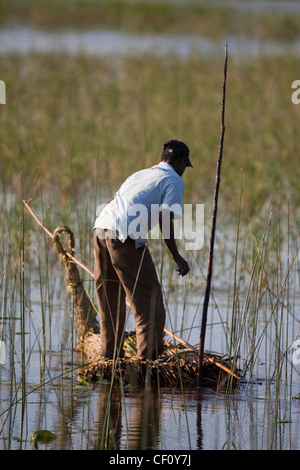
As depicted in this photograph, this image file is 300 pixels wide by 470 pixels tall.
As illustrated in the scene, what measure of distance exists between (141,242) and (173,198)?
33 centimetres

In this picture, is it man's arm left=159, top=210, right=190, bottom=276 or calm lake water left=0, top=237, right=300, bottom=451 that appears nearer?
calm lake water left=0, top=237, right=300, bottom=451

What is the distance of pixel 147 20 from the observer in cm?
2556

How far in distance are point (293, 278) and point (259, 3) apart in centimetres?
2797

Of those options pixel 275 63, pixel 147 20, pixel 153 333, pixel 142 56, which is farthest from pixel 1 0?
pixel 153 333

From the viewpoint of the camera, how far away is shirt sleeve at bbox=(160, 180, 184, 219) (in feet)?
15.7

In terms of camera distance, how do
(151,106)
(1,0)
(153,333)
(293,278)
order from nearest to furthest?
1. (153,333)
2. (293,278)
3. (151,106)
4. (1,0)

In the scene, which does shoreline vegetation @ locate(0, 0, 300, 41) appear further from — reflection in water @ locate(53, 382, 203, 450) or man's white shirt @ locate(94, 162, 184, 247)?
reflection in water @ locate(53, 382, 203, 450)

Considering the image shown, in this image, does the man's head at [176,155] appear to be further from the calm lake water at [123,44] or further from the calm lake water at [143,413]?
the calm lake water at [123,44]

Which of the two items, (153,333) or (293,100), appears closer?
(153,333)

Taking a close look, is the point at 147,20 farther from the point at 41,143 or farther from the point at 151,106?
the point at 41,143

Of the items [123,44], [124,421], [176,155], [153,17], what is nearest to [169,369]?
[124,421]

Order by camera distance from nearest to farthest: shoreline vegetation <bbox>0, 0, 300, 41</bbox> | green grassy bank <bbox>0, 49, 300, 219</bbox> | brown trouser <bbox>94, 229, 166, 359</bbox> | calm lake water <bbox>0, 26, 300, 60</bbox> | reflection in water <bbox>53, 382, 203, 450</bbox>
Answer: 1. reflection in water <bbox>53, 382, 203, 450</bbox>
2. brown trouser <bbox>94, 229, 166, 359</bbox>
3. green grassy bank <bbox>0, 49, 300, 219</bbox>
4. calm lake water <bbox>0, 26, 300, 60</bbox>
5. shoreline vegetation <bbox>0, 0, 300, 41</bbox>

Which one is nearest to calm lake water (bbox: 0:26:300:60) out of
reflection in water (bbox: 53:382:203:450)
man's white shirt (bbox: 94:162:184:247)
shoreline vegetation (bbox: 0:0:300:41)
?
shoreline vegetation (bbox: 0:0:300:41)
